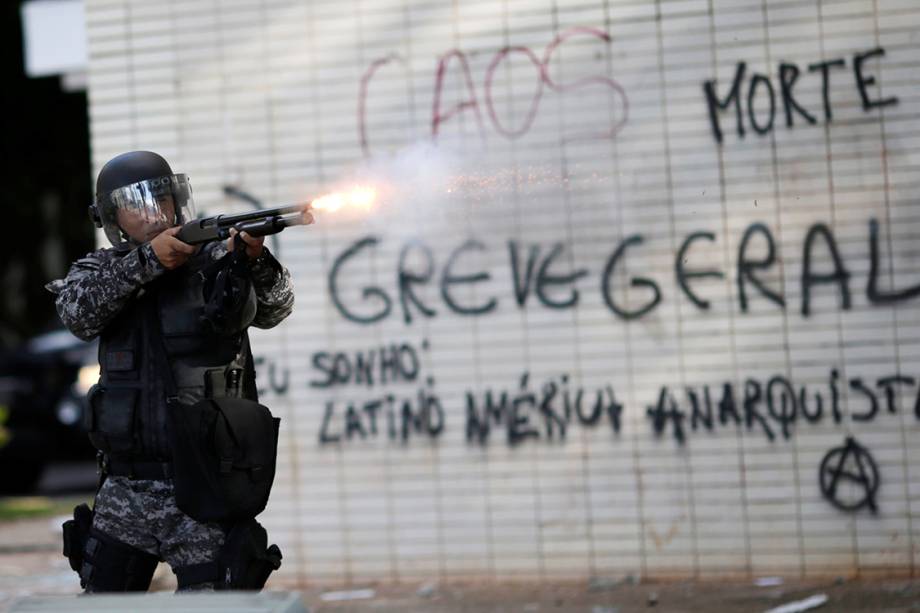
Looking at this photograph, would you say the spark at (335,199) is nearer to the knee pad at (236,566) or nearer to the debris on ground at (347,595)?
the knee pad at (236,566)

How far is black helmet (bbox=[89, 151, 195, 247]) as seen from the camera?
448 centimetres

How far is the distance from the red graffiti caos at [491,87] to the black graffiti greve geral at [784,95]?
429 mm

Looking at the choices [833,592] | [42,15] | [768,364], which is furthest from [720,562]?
[42,15]

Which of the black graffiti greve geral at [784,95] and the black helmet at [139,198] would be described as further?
the black graffiti greve geral at [784,95]

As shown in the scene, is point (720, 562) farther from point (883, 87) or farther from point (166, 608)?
point (166, 608)

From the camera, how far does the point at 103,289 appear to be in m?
4.28

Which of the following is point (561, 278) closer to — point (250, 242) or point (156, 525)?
point (250, 242)

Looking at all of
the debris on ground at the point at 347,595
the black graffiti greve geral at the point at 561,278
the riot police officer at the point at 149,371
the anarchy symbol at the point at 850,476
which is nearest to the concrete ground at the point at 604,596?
the debris on ground at the point at 347,595

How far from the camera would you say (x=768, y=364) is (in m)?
6.46

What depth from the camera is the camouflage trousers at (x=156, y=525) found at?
14.1 ft

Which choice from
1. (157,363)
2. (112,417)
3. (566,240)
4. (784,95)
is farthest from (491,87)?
(112,417)

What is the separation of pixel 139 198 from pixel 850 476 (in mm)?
3521

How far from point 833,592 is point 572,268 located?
185 centimetres

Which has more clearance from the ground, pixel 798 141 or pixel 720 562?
pixel 798 141
